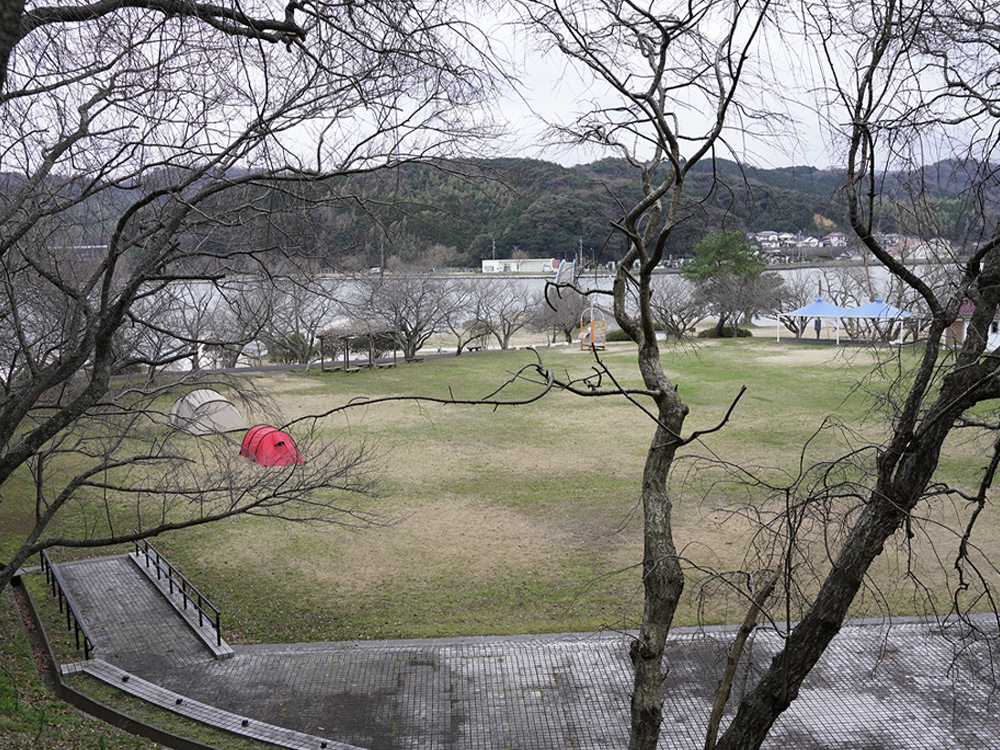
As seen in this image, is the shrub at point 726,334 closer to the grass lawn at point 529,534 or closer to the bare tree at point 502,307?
the bare tree at point 502,307

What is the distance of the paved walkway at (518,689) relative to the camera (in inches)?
272

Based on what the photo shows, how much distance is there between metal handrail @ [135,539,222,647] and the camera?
8969 mm

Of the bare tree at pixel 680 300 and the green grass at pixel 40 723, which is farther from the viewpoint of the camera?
the bare tree at pixel 680 300

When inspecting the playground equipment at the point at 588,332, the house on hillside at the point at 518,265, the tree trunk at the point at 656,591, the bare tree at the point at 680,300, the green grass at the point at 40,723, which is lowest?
the playground equipment at the point at 588,332

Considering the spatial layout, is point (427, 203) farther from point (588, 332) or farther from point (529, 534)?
point (588, 332)

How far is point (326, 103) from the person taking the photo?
17.7 ft

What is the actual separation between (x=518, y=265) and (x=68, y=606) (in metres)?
27.5

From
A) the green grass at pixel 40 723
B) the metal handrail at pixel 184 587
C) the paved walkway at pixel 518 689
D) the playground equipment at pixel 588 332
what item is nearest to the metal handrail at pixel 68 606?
the paved walkway at pixel 518 689

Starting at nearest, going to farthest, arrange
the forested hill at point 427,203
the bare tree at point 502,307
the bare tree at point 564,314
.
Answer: the forested hill at point 427,203 → the bare tree at point 502,307 → the bare tree at point 564,314

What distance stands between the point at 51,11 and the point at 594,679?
23.0 feet

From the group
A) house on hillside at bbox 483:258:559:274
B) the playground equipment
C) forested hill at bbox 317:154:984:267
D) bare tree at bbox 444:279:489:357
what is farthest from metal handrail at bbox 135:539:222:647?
the playground equipment

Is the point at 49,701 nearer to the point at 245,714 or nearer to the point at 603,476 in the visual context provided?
the point at 245,714

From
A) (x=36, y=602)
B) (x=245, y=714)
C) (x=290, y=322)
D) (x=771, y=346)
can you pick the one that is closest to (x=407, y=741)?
(x=245, y=714)

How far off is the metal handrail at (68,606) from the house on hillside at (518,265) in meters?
21.2
